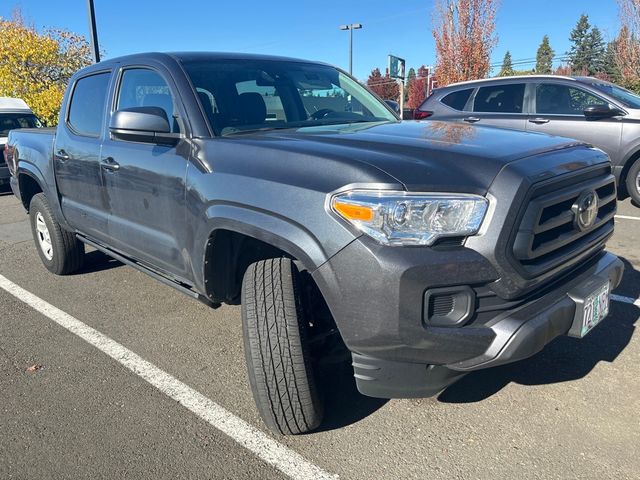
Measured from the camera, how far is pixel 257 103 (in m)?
3.18

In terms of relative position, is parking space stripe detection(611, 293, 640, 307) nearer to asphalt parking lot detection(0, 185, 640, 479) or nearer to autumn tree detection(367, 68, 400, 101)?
asphalt parking lot detection(0, 185, 640, 479)

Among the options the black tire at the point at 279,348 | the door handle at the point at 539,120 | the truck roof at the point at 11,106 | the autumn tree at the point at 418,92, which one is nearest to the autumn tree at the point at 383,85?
the autumn tree at the point at 418,92

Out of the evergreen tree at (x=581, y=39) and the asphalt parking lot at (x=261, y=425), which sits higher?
the evergreen tree at (x=581, y=39)

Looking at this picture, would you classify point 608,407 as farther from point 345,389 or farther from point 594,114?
point 594,114

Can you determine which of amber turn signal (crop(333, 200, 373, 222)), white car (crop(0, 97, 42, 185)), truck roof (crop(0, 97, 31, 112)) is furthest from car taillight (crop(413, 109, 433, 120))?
truck roof (crop(0, 97, 31, 112))

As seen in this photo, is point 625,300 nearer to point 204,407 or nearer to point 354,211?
point 354,211

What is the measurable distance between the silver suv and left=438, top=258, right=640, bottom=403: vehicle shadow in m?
4.15

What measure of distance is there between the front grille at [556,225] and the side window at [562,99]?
17.6ft

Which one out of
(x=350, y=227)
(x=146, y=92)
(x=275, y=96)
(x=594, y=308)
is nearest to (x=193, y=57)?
(x=146, y=92)

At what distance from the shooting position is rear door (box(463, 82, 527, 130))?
7.67 meters

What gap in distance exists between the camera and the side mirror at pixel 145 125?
2.78 metres

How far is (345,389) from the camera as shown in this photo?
2.93 meters

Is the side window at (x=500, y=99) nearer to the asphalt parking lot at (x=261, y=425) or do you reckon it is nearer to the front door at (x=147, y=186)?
the asphalt parking lot at (x=261, y=425)

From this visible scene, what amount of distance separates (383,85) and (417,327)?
49.1 m
